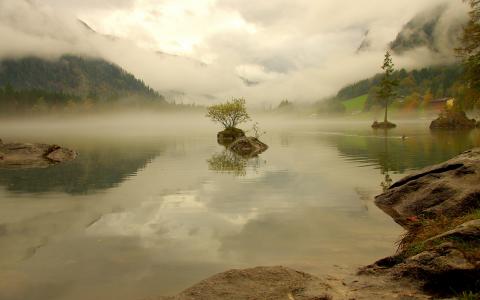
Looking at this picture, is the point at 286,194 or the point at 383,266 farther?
the point at 286,194

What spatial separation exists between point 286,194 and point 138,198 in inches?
387

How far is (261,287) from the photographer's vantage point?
35.0ft

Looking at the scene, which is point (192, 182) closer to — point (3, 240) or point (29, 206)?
point (29, 206)

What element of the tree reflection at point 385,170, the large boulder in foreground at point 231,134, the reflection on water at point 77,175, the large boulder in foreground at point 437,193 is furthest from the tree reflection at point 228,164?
the large boulder in foreground at point 231,134

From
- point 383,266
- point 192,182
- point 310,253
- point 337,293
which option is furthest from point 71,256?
point 192,182

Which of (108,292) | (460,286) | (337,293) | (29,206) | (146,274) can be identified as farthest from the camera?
(29,206)

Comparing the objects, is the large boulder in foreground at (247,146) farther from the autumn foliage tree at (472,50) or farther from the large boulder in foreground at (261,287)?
the large boulder in foreground at (261,287)

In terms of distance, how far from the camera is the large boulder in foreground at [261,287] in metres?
10.1

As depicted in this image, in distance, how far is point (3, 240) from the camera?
55.7ft

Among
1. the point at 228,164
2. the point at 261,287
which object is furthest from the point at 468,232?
the point at 228,164

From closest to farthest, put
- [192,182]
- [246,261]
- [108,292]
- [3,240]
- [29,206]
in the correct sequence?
1. [108,292]
2. [246,261]
3. [3,240]
4. [29,206]
5. [192,182]

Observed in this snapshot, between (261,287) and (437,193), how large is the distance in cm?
1284

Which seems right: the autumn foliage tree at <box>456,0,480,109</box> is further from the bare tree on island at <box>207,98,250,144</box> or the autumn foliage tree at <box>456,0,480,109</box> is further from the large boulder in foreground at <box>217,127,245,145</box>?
the large boulder in foreground at <box>217,127,245,145</box>

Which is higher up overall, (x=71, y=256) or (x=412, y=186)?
(x=412, y=186)
